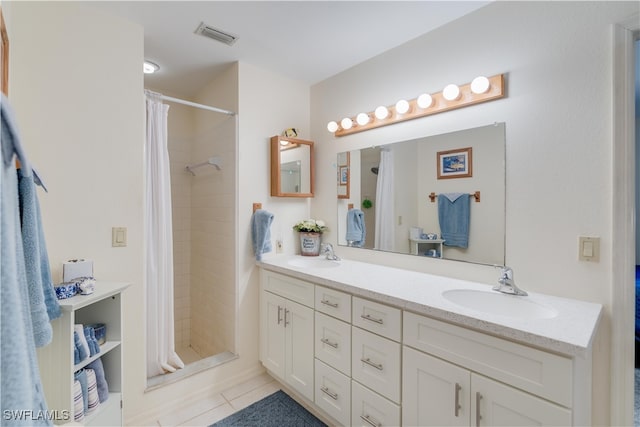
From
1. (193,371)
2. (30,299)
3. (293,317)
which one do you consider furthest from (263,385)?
(30,299)

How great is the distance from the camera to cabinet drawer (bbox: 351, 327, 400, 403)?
4.58ft

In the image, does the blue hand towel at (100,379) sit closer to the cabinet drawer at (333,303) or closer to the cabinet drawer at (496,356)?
the cabinet drawer at (333,303)

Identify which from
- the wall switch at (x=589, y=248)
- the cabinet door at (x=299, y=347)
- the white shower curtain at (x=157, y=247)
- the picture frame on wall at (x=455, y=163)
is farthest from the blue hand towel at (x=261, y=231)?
the wall switch at (x=589, y=248)

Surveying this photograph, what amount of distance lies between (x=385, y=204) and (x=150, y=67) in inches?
83.5

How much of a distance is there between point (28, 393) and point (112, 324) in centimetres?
101

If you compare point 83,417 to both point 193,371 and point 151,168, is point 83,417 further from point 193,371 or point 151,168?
point 151,168

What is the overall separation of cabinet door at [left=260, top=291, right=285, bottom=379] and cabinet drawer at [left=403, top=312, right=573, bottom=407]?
1023mm

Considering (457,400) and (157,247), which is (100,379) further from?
(457,400)

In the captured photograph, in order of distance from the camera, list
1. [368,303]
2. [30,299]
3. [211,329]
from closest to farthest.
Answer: [30,299] → [368,303] → [211,329]

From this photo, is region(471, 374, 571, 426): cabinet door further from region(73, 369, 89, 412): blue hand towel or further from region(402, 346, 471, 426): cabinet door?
region(73, 369, 89, 412): blue hand towel

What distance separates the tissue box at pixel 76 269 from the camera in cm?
148

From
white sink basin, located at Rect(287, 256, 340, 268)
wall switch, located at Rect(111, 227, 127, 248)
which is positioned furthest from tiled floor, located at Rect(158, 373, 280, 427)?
wall switch, located at Rect(111, 227, 127, 248)

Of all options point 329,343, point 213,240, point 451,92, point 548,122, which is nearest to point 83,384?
point 329,343

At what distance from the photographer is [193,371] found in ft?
6.63
